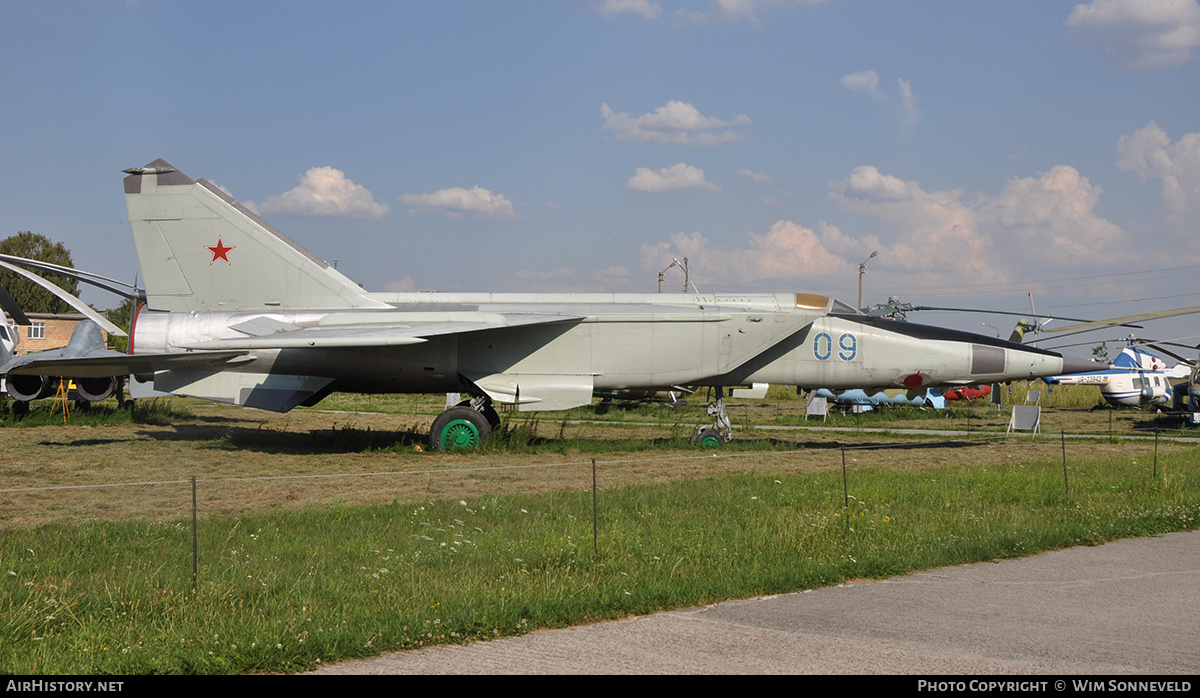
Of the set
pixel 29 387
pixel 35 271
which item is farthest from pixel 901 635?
pixel 35 271

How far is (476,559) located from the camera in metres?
7.93

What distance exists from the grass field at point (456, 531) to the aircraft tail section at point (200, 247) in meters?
2.99

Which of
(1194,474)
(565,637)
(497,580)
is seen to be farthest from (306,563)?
(1194,474)

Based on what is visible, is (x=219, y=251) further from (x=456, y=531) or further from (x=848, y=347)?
(x=848, y=347)

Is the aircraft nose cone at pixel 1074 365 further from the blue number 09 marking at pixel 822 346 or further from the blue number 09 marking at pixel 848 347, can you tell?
the blue number 09 marking at pixel 822 346

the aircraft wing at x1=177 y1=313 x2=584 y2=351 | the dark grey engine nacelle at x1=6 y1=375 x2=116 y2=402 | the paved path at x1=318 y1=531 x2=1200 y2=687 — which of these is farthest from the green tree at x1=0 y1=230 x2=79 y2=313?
the paved path at x1=318 y1=531 x2=1200 y2=687

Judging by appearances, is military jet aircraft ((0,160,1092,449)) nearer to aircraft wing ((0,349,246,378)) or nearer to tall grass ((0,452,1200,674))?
aircraft wing ((0,349,246,378))

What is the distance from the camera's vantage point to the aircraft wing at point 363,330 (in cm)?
1583

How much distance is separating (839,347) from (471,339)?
23.3 feet

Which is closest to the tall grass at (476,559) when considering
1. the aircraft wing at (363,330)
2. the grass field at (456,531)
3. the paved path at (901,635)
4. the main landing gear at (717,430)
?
the grass field at (456,531)

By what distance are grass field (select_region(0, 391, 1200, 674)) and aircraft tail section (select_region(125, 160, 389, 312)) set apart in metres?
2.99

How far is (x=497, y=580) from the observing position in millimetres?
7230
